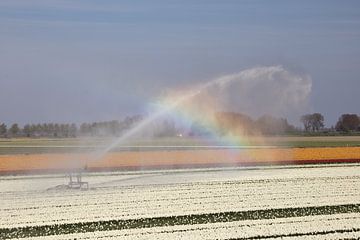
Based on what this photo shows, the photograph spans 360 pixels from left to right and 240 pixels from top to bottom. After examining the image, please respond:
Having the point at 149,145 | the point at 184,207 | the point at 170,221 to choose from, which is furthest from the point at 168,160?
the point at 149,145

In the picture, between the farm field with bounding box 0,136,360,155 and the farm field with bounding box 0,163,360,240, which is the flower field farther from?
the farm field with bounding box 0,136,360,155

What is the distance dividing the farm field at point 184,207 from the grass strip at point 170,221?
1.1 inches

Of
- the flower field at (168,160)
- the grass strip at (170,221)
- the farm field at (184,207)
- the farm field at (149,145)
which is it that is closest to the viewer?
the farm field at (184,207)

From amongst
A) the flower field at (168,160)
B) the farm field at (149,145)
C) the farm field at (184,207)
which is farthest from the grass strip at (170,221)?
the farm field at (149,145)

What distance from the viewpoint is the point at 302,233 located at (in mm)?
18812

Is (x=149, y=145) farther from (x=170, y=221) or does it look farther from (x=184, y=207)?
(x=170, y=221)

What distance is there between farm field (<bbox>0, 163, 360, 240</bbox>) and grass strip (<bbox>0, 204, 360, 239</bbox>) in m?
0.03

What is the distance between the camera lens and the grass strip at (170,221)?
19125 millimetres

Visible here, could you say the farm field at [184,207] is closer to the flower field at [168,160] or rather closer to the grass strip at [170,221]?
the grass strip at [170,221]

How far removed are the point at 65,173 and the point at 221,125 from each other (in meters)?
13.9

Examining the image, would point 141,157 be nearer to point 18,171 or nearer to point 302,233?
point 18,171

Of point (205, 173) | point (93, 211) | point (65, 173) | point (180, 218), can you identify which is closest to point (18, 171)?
point (65, 173)

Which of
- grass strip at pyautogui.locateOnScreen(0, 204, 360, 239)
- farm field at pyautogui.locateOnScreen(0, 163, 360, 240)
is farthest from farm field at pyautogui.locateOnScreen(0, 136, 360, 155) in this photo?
grass strip at pyautogui.locateOnScreen(0, 204, 360, 239)

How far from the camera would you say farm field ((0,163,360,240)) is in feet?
62.3
